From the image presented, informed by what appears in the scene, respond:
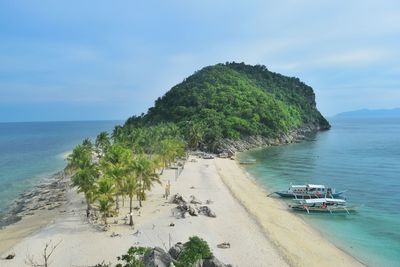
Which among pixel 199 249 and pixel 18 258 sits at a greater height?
pixel 199 249

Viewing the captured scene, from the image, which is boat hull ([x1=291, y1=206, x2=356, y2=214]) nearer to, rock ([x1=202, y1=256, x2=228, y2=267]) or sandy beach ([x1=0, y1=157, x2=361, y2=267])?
sandy beach ([x1=0, y1=157, x2=361, y2=267])

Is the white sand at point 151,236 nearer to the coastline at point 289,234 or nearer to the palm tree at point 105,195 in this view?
the coastline at point 289,234

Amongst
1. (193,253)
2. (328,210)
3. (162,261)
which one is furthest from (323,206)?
(162,261)

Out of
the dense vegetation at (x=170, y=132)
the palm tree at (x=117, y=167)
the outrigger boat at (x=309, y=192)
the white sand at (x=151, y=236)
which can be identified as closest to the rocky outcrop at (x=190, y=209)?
the white sand at (x=151, y=236)

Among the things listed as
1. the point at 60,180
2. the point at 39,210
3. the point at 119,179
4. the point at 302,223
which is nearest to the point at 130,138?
the point at 60,180

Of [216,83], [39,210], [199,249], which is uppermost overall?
[216,83]

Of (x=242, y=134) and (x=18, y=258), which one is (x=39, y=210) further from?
(x=242, y=134)

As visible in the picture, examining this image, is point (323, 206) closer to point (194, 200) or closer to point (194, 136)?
point (194, 200)
